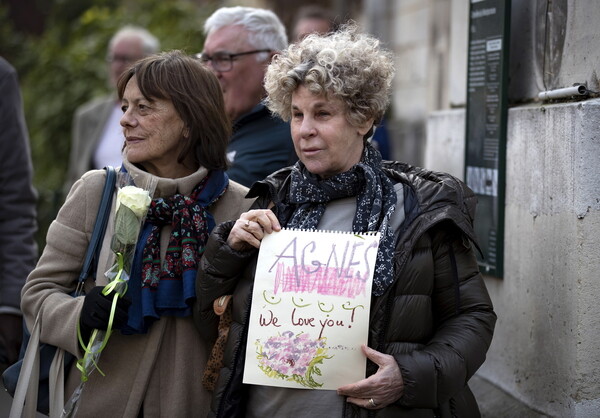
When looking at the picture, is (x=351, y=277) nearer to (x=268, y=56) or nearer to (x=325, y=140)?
(x=325, y=140)

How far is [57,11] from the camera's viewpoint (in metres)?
17.5

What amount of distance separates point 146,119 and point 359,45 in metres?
0.90

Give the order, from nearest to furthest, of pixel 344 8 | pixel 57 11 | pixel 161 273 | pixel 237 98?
pixel 161 273 → pixel 237 98 → pixel 344 8 → pixel 57 11

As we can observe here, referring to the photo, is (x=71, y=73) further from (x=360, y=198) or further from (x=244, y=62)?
(x=360, y=198)

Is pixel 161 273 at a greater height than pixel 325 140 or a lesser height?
lesser

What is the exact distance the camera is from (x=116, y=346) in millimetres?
3713

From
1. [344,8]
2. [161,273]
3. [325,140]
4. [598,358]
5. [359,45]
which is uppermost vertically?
[344,8]

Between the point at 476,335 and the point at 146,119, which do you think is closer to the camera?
the point at 476,335

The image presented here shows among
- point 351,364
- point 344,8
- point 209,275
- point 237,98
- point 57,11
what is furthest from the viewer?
point 57,11

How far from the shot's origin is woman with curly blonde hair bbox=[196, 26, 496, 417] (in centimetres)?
322

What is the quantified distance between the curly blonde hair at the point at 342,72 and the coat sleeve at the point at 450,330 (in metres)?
0.52

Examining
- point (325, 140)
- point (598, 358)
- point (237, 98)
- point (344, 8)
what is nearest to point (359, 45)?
point (325, 140)

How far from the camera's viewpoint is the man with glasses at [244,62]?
197 inches

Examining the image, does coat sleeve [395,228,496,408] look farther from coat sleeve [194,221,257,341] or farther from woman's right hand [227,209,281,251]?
coat sleeve [194,221,257,341]
